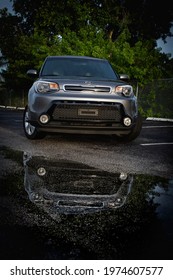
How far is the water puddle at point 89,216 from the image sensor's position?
6.51ft

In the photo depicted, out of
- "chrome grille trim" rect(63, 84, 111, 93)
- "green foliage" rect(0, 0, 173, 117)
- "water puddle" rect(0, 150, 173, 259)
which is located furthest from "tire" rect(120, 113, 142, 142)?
"green foliage" rect(0, 0, 173, 117)

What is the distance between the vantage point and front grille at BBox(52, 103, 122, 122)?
590 centimetres

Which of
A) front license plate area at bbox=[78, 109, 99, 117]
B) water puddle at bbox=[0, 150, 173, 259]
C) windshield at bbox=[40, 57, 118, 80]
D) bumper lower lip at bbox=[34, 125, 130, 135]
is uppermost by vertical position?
windshield at bbox=[40, 57, 118, 80]

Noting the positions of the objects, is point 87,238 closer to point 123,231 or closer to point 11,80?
point 123,231

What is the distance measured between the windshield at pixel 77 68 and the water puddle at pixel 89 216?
3.35m

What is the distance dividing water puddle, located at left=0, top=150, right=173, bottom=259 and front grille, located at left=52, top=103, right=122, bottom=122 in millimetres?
2008

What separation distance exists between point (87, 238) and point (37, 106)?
13.6ft

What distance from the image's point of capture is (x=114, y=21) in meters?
26.5

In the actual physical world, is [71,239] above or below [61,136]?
above

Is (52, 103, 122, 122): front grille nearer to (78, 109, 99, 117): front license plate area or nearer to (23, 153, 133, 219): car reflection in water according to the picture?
(78, 109, 99, 117): front license plate area

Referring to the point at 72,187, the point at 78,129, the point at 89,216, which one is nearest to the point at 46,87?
the point at 78,129

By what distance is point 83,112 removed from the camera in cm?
592

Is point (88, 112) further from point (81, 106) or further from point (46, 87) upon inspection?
point (46, 87)
